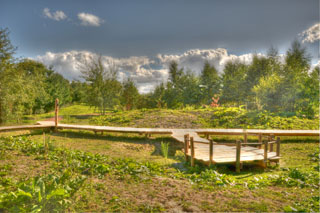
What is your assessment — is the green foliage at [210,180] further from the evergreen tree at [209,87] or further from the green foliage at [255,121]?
the evergreen tree at [209,87]

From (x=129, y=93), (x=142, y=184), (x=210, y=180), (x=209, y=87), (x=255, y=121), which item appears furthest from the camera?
(x=209, y=87)

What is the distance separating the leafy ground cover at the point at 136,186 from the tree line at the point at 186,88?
298 inches

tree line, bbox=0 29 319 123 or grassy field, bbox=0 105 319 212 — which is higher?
tree line, bbox=0 29 319 123

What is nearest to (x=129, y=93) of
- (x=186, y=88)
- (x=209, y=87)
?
(x=186, y=88)

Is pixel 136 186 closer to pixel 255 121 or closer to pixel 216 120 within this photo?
pixel 216 120

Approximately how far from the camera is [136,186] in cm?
395

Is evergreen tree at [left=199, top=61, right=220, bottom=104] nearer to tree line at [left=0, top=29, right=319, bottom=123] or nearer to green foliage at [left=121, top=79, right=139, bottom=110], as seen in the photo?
tree line at [left=0, top=29, right=319, bottom=123]

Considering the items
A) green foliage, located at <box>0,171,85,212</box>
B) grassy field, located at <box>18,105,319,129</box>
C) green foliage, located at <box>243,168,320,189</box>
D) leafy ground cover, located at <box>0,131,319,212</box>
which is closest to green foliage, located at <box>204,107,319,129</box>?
grassy field, located at <box>18,105,319,129</box>

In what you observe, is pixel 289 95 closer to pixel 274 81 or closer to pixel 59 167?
pixel 274 81

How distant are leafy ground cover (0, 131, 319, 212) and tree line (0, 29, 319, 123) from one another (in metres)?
7.57

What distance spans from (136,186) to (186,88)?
1890 centimetres

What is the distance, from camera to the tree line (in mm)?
12305

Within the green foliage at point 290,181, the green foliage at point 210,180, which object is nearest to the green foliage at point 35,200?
the green foliage at point 210,180

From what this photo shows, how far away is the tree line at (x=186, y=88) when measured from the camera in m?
12.3
